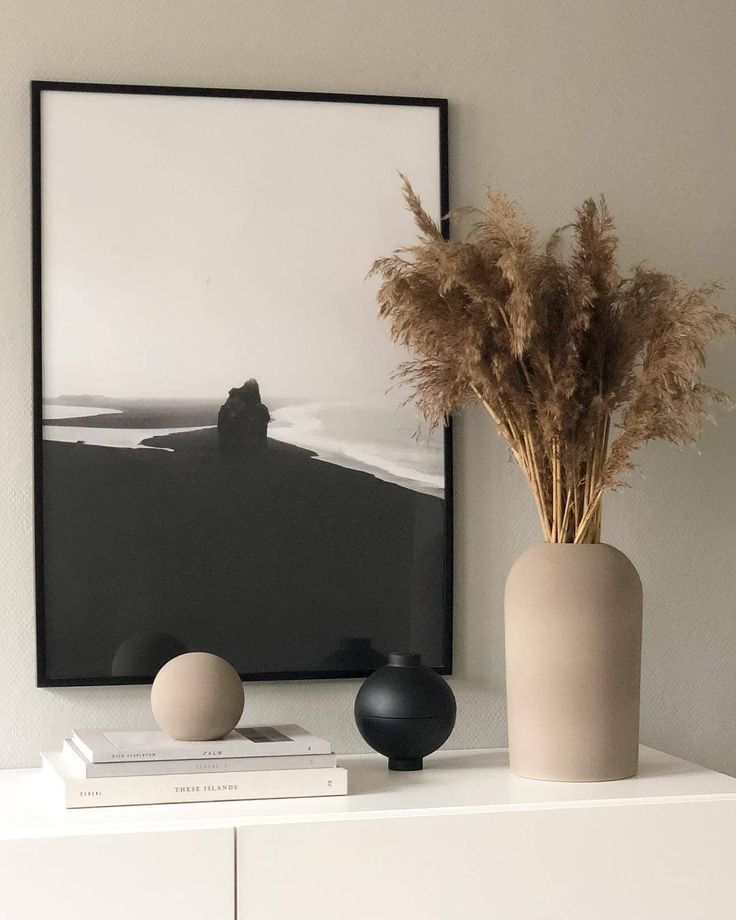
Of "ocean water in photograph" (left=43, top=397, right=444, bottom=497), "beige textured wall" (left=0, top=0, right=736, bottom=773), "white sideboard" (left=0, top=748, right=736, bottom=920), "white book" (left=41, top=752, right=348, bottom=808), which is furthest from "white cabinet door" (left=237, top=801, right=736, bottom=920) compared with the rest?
"ocean water in photograph" (left=43, top=397, right=444, bottom=497)

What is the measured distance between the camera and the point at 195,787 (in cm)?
159

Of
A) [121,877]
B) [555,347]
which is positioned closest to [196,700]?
[121,877]

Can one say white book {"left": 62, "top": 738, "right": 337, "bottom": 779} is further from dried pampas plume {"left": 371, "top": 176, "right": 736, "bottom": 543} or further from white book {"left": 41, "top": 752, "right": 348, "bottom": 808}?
dried pampas plume {"left": 371, "top": 176, "right": 736, "bottom": 543}

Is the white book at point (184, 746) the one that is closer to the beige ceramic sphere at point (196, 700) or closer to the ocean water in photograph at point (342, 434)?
the beige ceramic sphere at point (196, 700)

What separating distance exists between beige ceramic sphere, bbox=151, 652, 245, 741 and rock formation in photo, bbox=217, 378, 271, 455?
41 centimetres

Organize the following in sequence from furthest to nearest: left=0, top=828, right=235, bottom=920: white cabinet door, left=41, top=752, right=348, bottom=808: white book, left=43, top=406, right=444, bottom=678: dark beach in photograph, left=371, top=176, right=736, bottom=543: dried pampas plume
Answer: left=43, top=406, right=444, bottom=678: dark beach in photograph
left=371, top=176, right=736, bottom=543: dried pampas plume
left=41, top=752, right=348, bottom=808: white book
left=0, top=828, right=235, bottom=920: white cabinet door

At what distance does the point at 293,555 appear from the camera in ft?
6.44

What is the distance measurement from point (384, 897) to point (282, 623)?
0.55 metres

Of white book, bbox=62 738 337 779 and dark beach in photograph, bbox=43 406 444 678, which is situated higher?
dark beach in photograph, bbox=43 406 444 678

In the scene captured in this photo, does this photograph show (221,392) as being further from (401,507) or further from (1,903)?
(1,903)

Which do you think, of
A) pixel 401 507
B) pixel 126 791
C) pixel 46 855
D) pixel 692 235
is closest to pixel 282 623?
pixel 401 507

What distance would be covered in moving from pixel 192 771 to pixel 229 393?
0.65 m

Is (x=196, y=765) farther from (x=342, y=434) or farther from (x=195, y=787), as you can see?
(x=342, y=434)

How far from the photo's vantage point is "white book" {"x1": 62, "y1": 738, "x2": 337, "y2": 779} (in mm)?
1572
